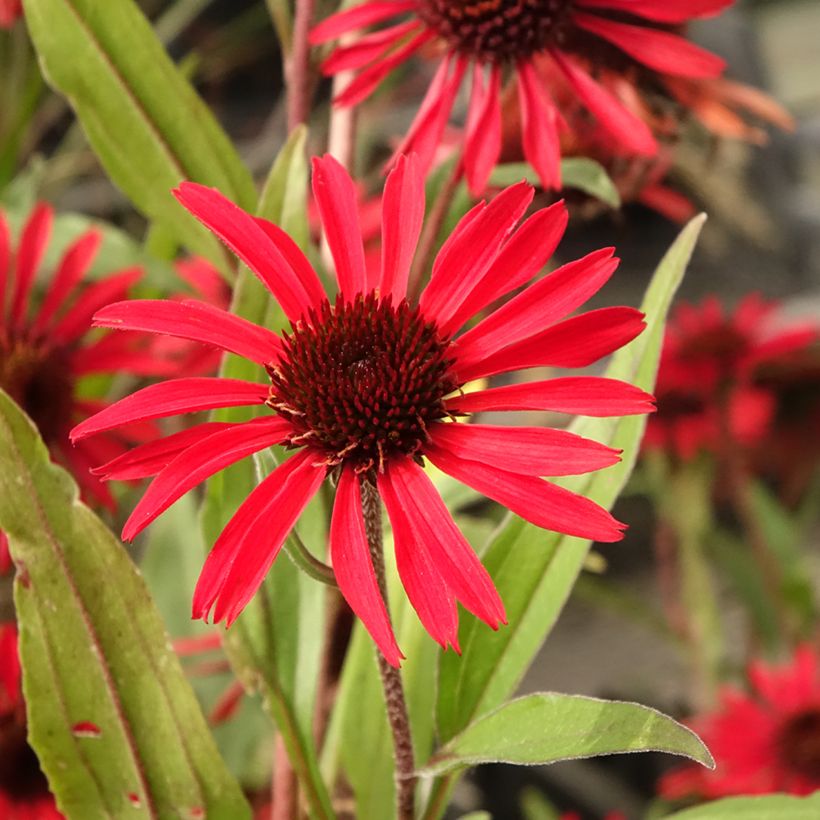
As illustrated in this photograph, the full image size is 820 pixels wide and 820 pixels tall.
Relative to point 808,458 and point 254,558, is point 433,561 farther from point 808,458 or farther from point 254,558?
point 808,458

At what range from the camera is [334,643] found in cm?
45

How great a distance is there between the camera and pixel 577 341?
24cm

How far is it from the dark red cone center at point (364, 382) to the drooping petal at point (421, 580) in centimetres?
2

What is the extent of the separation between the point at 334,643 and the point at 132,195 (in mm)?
208

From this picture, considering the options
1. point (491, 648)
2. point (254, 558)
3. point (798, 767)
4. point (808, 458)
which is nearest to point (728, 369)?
point (798, 767)

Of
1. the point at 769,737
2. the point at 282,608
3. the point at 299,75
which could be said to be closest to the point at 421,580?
the point at 282,608

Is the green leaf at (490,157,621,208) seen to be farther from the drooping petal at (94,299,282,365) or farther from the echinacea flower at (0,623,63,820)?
the echinacea flower at (0,623,63,820)

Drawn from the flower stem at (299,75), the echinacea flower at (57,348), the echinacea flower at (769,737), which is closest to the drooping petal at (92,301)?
the echinacea flower at (57,348)

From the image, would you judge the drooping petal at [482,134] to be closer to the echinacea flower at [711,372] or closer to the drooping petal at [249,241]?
the drooping petal at [249,241]

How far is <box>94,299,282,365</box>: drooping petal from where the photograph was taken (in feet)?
0.81

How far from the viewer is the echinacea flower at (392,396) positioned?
23 centimetres

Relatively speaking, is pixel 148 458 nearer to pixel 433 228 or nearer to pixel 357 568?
pixel 357 568

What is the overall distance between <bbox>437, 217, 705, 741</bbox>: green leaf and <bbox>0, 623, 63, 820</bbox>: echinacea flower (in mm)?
204

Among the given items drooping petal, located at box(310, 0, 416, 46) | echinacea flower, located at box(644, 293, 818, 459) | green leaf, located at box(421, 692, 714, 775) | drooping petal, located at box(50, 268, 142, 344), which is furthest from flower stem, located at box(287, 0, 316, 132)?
echinacea flower, located at box(644, 293, 818, 459)
